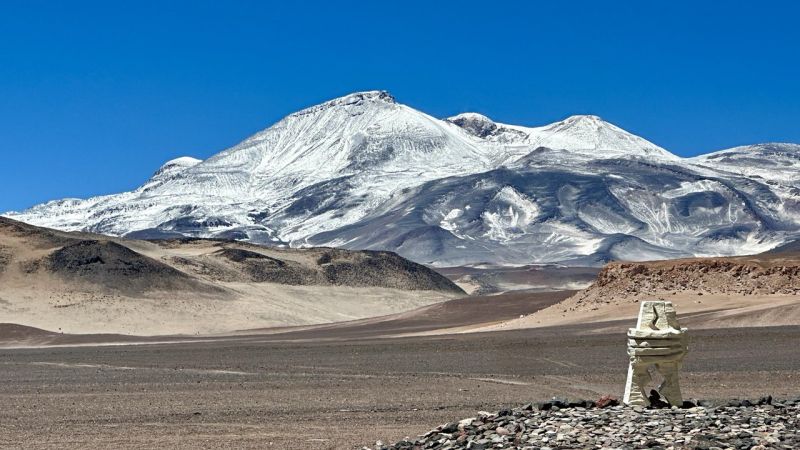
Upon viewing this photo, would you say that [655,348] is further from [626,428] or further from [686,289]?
[686,289]

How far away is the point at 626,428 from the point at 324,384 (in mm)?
17961

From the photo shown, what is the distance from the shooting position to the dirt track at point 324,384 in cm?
2220

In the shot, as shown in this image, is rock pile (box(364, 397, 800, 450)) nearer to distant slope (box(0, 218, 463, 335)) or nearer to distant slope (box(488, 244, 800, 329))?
distant slope (box(488, 244, 800, 329))

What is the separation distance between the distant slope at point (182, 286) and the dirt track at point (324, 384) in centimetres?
3320

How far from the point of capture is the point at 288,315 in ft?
284

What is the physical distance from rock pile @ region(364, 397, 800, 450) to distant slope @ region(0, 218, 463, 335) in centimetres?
6245

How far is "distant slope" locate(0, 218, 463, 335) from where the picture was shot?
8069 centimetres

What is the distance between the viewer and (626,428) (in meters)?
14.0

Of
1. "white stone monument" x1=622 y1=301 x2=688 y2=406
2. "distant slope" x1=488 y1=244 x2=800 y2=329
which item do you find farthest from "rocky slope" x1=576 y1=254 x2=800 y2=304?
"white stone monument" x1=622 y1=301 x2=688 y2=406

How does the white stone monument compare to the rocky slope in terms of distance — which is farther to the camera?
the rocky slope

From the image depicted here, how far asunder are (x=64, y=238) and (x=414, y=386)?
Result: 236 feet

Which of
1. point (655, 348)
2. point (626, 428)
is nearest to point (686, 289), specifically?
point (655, 348)

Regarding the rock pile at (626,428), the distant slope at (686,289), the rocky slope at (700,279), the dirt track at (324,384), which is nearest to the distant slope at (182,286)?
the distant slope at (686,289)

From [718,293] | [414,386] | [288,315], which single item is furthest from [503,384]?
[288,315]
